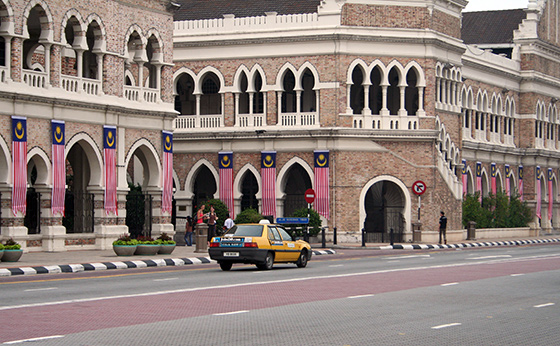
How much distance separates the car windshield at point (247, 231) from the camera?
88.1ft

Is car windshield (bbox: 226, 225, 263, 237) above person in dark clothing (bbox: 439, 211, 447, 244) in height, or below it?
above

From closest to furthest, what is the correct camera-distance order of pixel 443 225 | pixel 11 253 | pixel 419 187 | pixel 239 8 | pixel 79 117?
pixel 11 253 → pixel 79 117 → pixel 443 225 → pixel 419 187 → pixel 239 8

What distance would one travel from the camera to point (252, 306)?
16859 mm

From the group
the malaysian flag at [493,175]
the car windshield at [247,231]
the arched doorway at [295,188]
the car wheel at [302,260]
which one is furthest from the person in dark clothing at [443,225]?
the car windshield at [247,231]

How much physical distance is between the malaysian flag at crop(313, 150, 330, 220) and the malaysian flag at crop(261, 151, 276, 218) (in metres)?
2.27

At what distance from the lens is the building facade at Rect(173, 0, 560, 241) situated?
47.6 m

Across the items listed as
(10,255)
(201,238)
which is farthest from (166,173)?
(10,255)

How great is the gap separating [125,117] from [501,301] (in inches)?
848

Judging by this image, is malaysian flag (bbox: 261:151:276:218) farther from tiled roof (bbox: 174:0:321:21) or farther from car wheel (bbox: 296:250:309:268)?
car wheel (bbox: 296:250:309:268)

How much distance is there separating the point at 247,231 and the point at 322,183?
67.2ft

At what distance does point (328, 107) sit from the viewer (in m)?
47.8

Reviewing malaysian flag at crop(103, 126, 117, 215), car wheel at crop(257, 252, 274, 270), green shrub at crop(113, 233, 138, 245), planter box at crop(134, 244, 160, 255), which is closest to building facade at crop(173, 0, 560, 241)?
malaysian flag at crop(103, 126, 117, 215)

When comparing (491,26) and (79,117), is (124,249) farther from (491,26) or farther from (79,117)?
(491,26)

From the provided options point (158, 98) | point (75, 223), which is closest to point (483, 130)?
point (158, 98)
